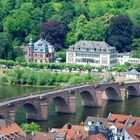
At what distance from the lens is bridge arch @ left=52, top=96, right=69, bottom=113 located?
88125 mm

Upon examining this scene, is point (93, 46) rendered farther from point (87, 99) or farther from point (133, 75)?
point (87, 99)

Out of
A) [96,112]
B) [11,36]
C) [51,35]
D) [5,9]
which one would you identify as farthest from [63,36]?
[96,112]

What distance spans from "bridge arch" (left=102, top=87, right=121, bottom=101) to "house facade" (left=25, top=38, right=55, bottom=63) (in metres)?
30.1

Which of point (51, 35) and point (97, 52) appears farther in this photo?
point (51, 35)

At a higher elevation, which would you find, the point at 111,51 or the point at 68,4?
the point at 68,4

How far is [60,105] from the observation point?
8881 centimetres

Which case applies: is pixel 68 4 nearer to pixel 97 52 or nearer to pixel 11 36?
pixel 11 36

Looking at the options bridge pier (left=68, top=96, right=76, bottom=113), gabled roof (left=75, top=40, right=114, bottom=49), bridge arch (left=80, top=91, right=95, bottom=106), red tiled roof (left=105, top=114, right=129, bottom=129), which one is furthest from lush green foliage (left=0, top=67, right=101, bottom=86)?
red tiled roof (left=105, top=114, right=129, bottom=129)

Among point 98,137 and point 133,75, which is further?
point 133,75

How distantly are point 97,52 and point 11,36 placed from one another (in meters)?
23.6

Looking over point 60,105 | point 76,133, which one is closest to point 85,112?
point 60,105

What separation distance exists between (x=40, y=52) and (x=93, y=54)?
33.6ft

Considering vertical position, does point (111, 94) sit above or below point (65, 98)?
below

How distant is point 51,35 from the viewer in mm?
136500
